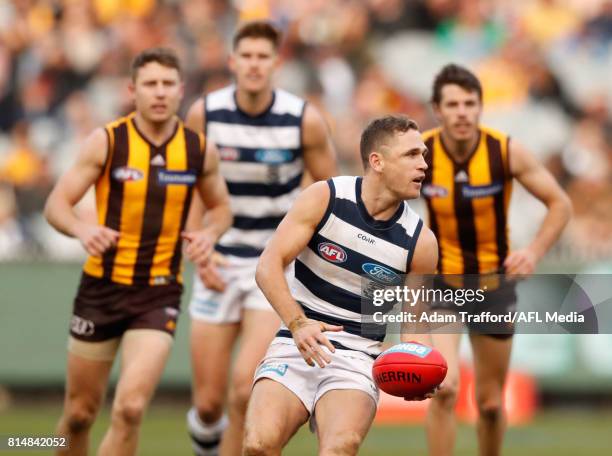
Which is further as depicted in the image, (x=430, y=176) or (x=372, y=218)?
(x=430, y=176)

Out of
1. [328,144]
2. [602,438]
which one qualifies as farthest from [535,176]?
[602,438]

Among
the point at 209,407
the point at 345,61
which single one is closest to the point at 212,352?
the point at 209,407

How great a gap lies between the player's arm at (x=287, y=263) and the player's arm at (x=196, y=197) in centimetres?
194

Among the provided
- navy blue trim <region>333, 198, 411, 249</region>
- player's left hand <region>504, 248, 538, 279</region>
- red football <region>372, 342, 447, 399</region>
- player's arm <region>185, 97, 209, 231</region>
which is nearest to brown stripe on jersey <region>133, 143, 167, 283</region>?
player's arm <region>185, 97, 209, 231</region>

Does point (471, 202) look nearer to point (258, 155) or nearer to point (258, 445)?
point (258, 155)

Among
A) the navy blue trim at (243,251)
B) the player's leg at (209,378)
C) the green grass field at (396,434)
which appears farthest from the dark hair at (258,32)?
the green grass field at (396,434)

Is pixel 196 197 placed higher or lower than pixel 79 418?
higher

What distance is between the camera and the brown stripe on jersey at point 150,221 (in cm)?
848

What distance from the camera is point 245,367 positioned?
8.65 metres

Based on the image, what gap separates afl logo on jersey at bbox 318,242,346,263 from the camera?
7250 millimetres

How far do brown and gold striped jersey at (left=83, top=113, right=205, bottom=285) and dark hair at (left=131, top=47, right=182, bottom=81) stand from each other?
13.9 inches

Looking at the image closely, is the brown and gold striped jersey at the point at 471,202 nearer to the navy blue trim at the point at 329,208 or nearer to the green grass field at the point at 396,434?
the navy blue trim at the point at 329,208

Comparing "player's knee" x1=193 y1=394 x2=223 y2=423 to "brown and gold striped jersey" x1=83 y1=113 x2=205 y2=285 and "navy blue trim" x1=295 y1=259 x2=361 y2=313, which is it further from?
"navy blue trim" x1=295 y1=259 x2=361 y2=313

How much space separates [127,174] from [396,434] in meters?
5.44
